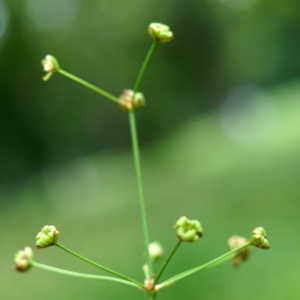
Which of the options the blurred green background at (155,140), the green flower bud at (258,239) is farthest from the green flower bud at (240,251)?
the blurred green background at (155,140)

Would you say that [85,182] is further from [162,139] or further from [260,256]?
[260,256]

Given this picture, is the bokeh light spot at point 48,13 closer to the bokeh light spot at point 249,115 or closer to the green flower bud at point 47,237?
the bokeh light spot at point 249,115

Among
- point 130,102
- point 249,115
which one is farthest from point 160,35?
point 249,115

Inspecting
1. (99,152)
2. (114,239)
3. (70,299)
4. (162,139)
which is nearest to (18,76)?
(99,152)

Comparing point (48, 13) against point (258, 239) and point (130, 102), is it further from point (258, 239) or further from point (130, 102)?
point (258, 239)

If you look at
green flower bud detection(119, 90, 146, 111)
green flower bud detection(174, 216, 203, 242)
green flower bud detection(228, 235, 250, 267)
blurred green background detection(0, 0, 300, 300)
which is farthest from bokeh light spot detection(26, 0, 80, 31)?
green flower bud detection(174, 216, 203, 242)

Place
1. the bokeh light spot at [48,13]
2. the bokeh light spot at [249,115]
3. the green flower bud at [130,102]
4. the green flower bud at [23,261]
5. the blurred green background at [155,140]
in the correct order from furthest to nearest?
the bokeh light spot at [249,115] → the bokeh light spot at [48,13] → the blurred green background at [155,140] → the green flower bud at [130,102] → the green flower bud at [23,261]
